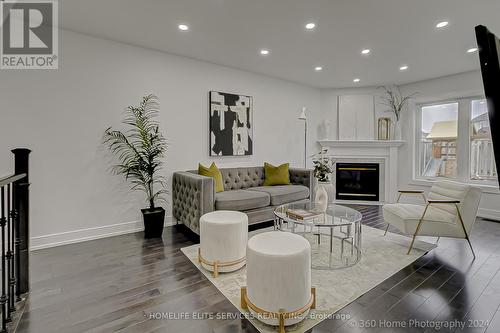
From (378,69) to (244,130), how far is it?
2692 millimetres

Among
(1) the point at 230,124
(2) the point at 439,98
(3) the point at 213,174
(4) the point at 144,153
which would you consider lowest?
(3) the point at 213,174

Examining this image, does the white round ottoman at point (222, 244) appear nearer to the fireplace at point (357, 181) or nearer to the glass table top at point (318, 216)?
the glass table top at point (318, 216)

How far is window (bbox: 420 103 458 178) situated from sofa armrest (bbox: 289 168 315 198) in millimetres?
2824

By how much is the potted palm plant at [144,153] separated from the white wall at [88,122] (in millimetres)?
125

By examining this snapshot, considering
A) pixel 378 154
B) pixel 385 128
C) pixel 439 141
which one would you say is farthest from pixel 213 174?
pixel 439 141

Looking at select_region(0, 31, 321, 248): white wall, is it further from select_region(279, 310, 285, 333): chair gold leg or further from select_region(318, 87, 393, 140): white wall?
select_region(318, 87, 393, 140): white wall

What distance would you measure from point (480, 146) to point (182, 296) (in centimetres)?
575

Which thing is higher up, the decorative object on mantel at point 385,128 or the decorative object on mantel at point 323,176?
the decorative object on mantel at point 385,128

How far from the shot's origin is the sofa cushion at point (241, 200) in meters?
3.38

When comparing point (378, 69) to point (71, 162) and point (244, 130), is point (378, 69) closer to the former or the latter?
point (244, 130)

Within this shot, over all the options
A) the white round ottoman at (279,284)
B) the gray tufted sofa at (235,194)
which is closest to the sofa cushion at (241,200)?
the gray tufted sofa at (235,194)

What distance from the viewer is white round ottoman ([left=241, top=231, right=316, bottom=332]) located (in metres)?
1.71

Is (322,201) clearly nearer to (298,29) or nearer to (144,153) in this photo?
(298,29)

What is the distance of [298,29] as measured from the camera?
3152mm
